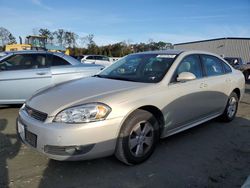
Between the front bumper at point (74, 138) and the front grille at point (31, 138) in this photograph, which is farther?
the front grille at point (31, 138)

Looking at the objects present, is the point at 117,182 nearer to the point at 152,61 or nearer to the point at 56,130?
the point at 56,130

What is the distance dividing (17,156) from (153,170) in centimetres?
195

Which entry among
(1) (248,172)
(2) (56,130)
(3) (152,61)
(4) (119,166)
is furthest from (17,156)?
(1) (248,172)

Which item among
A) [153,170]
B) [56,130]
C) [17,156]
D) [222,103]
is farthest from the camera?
[222,103]

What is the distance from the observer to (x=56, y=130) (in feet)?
9.88

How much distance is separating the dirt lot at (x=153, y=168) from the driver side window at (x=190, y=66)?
1143mm

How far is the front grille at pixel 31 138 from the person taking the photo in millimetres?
3204

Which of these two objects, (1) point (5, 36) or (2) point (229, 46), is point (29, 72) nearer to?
(2) point (229, 46)

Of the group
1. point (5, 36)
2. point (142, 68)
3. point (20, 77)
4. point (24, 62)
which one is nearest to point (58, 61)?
point (24, 62)

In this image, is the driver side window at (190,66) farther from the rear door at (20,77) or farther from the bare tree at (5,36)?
the bare tree at (5,36)

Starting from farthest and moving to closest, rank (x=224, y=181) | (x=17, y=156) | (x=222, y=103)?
(x=222, y=103) → (x=17, y=156) → (x=224, y=181)

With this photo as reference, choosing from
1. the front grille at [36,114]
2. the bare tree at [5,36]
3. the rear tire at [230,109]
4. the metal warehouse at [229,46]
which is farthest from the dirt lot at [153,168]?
the bare tree at [5,36]

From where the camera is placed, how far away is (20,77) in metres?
6.11

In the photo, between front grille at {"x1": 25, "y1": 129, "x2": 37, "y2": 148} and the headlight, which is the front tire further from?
front grille at {"x1": 25, "y1": 129, "x2": 37, "y2": 148}
